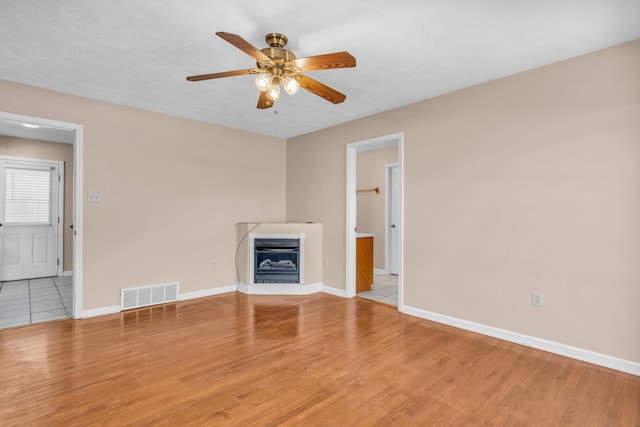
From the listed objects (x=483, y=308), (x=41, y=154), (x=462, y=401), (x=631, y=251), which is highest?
(x=41, y=154)

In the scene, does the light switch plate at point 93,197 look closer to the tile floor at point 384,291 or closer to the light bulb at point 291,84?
the light bulb at point 291,84

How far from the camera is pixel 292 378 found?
7.79ft

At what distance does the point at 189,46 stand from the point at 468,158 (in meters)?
2.84

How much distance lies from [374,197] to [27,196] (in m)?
6.30

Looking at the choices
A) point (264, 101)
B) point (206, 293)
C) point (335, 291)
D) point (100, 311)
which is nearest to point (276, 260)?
point (335, 291)

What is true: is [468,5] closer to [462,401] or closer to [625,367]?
[462,401]

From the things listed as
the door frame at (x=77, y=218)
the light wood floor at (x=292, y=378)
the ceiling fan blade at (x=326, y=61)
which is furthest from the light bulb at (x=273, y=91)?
the door frame at (x=77, y=218)

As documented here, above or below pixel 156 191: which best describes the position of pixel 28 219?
below

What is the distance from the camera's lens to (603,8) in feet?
6.83

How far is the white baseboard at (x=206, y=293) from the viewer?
4494 mm

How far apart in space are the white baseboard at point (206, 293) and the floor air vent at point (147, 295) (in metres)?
0.12

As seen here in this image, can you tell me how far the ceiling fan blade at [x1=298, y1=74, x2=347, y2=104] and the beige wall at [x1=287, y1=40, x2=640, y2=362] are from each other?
61.1 inches

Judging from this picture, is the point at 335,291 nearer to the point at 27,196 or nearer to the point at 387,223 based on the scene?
the point at 387,223

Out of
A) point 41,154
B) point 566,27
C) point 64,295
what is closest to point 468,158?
point 566,27
